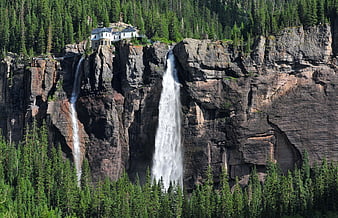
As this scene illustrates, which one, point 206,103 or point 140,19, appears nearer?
point 206,103

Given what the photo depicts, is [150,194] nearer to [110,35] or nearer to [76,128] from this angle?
[76,128]

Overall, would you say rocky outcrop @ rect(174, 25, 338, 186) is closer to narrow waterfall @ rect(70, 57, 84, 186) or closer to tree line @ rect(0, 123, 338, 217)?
tree line @ rect(0, 123, 338, 217)

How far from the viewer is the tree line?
406 ft

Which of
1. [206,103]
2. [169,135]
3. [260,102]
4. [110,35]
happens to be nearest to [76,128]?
[169,135]

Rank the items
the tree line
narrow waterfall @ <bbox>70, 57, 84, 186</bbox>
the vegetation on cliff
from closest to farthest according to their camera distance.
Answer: the tree line
the vegetation on cliff
narrow waterfall @ <bbox>70, 57, 84, 186</bbox>

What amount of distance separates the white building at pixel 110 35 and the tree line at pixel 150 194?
96.2 ft

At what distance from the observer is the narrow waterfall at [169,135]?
14312 centimetres

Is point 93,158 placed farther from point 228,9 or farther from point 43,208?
point 228,9

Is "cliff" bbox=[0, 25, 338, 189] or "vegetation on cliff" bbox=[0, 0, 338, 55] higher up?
"vegetation on cliff" bbox=[0, 0, 338, 55]

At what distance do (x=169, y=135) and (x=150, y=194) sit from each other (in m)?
17.1

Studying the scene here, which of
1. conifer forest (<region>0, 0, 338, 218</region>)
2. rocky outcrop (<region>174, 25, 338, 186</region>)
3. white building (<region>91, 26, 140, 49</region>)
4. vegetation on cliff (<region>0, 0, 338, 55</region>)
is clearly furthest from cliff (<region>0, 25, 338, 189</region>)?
vegetation on cliff (<region>0, 0, 338, 55</region>)

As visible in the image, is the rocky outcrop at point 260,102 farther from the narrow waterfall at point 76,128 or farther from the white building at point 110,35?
the narrow waterfall at point 76,128

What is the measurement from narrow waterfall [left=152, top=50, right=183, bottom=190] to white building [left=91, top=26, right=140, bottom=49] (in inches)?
601

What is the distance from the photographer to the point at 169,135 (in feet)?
473
